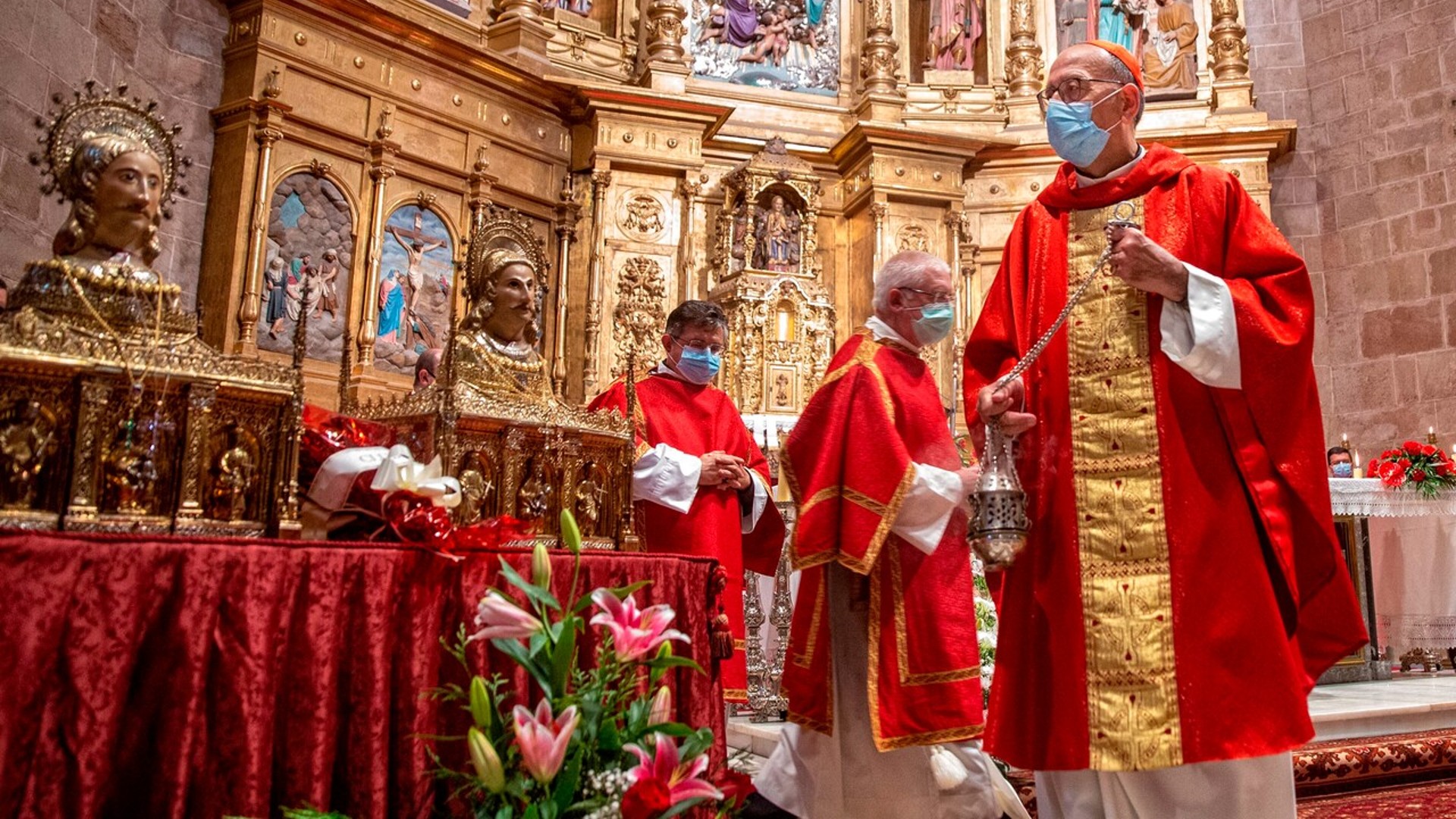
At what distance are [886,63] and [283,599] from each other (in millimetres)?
11031

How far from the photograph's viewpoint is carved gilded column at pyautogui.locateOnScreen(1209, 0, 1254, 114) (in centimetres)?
1157

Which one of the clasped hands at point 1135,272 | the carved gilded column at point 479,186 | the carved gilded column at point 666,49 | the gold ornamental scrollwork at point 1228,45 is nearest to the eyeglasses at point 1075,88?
the clasped hands at point 1135,272

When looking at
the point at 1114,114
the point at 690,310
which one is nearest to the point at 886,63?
the point at 690,310

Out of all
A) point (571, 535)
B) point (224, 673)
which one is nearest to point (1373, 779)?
point (571, 535)

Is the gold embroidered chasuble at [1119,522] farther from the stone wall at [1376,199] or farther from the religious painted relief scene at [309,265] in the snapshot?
the stone wall at [1376,199]

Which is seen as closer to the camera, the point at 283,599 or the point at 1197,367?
the point at 283,599

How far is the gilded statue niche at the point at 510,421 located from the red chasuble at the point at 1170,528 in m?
1.34

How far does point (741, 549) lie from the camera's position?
4.77 m

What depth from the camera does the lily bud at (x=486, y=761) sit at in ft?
5.42

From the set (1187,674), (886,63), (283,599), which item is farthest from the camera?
(886,63)

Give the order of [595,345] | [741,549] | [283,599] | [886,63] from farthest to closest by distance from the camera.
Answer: [886,63] < [595,345] < [741,549] < [283,599]

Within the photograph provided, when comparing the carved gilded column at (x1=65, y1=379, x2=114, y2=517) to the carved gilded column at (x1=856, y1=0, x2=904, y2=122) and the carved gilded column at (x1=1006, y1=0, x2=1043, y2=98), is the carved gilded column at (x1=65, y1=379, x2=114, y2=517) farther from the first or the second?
the carved gilded column at (x1=1006, y1=0, x2=1043, y2=98)

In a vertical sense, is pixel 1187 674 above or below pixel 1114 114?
below

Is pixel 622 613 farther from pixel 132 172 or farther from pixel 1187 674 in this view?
pixel 132 172
